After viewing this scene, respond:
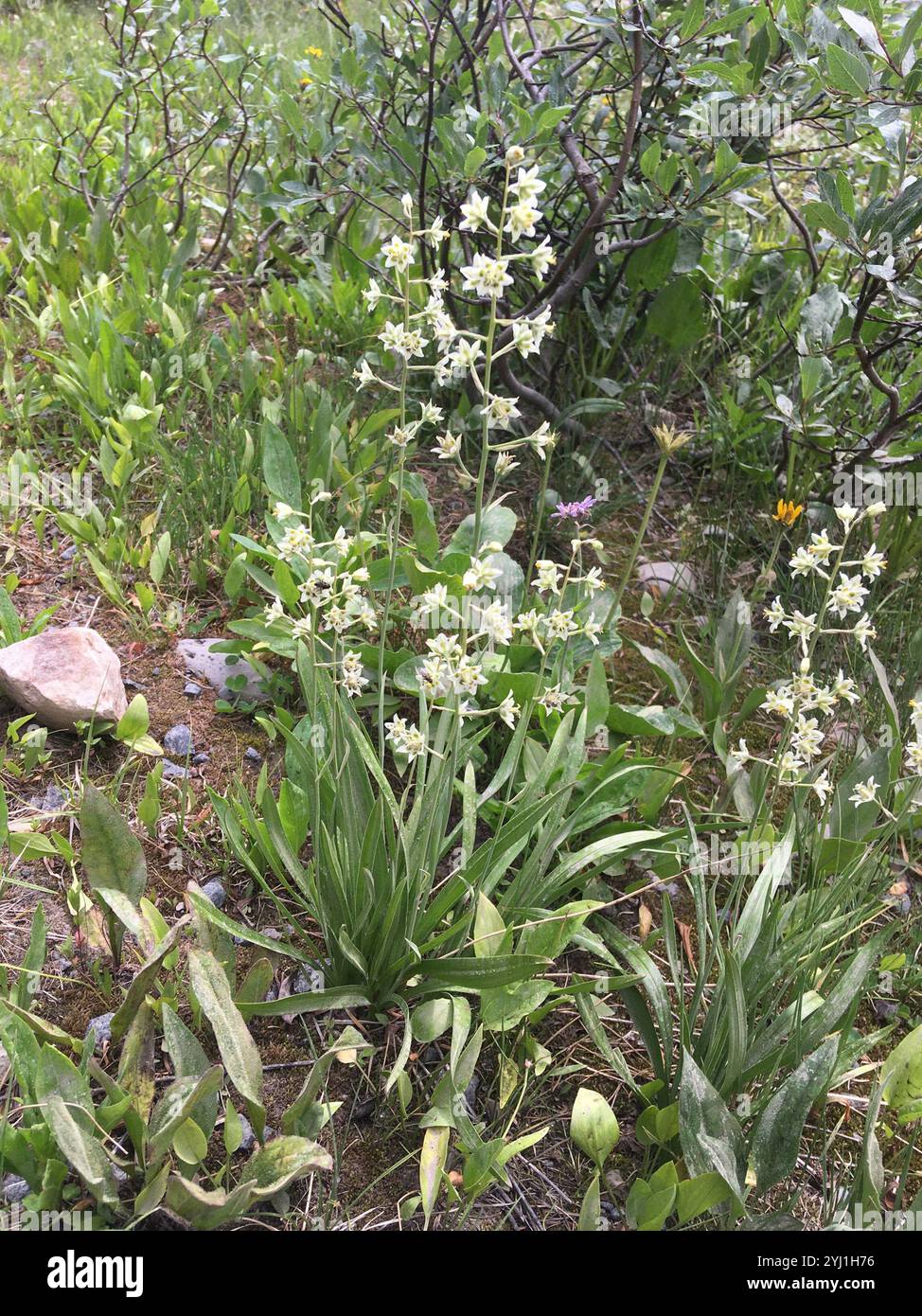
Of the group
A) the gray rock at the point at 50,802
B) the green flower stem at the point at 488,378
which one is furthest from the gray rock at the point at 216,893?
the green flower stem at the point at 488,378

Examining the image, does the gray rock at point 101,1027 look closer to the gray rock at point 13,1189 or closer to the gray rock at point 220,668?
the gray rock at point 13,1189

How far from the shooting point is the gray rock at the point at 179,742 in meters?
2.37

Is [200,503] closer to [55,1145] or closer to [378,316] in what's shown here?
[378,316]

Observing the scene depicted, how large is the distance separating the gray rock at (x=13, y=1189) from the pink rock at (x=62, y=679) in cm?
93

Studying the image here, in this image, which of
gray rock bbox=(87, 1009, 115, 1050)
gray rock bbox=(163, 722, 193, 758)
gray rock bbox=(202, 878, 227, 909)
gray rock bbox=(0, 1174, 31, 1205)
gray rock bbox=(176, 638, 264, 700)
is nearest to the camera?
gray rock bbox=(0, 1174, 31, 1205)

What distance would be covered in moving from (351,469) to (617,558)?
0.88 meters

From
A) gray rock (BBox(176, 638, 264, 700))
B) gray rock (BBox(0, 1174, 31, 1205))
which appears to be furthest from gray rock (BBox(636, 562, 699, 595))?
gray rock (BBox(0, 1174, 31, 1205))

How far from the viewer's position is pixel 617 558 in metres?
3.17

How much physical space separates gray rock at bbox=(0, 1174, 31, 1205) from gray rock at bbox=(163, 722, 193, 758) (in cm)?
97

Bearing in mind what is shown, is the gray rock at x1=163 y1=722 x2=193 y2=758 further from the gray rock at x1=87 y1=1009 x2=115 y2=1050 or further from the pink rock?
the gray rock at x1=87 y1=1009 x2=115 y2=1050

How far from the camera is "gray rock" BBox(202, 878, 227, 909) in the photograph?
2.07 meters

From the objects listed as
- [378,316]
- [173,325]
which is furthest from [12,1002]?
[378,316]

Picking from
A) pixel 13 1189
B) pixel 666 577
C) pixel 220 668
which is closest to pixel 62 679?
pixel 220 668

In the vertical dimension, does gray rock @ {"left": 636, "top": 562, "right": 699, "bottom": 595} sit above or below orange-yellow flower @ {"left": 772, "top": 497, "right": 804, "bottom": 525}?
below
